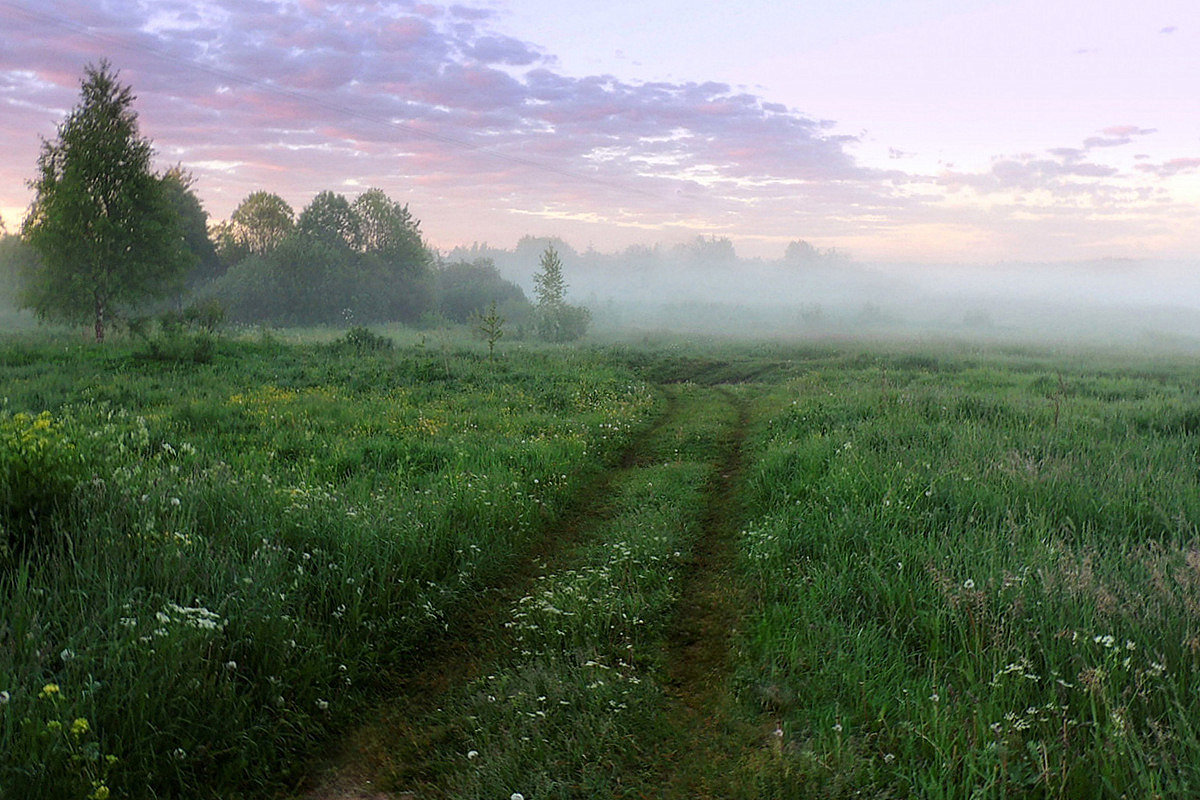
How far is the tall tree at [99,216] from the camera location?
30781mm

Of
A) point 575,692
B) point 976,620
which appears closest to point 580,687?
point 575,692

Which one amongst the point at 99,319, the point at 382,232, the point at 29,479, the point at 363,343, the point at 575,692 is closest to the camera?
the point at 575,692

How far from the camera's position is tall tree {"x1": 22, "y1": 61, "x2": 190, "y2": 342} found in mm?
30781

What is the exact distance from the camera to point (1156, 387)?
2059 cm

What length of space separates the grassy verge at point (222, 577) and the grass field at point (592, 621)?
1.2 inches

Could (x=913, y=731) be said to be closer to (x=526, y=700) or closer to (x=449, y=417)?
(x=526, y=700)

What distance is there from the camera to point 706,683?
5.25 meters

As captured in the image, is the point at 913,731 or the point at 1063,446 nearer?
the point at 913,731

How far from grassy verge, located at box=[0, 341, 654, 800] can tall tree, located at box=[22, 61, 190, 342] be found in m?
26.4

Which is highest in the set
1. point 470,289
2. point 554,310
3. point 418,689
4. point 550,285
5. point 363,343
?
point 470,289

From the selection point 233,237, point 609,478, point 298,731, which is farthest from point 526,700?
point 233,237

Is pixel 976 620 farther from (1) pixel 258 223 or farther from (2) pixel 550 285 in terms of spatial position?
(1) pixel 258 223

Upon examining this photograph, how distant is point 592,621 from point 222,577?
10.7ft

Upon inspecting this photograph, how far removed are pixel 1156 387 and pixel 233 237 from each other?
88.9 meters
